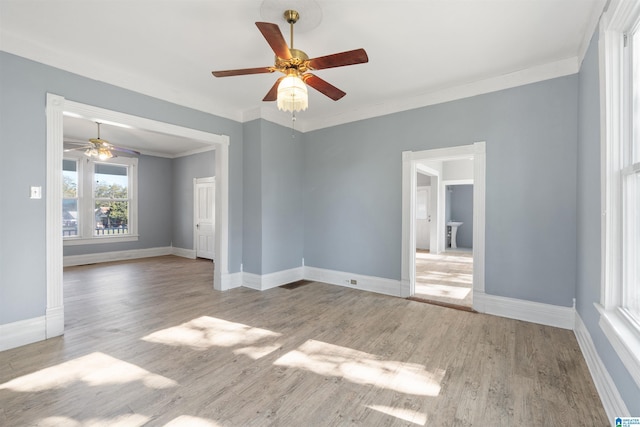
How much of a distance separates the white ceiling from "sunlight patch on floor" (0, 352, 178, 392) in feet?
9.59

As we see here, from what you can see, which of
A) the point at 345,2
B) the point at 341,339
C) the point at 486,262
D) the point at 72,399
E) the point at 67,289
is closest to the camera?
the point at 72,399

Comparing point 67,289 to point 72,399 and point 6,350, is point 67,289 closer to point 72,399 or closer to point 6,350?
point 6,350

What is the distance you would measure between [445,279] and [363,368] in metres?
3.58

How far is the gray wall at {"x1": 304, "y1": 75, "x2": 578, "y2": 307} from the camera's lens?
10.5ft

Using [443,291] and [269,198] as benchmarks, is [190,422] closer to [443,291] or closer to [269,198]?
[269,198]

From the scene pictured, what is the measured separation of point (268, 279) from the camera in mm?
4770

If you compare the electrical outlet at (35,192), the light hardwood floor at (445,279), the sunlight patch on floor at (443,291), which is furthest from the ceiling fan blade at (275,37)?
the sunlight patch on floor at (443,291)

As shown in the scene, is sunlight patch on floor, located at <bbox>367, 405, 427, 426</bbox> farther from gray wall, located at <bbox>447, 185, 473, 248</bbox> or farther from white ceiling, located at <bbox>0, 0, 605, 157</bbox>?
gray wall, located at <bbox>447, 185, 473, 248</bbox>

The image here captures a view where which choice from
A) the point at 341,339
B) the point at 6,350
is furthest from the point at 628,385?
the point at 6,350

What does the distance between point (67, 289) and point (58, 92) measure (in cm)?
324

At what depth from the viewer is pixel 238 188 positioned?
16.1 ft

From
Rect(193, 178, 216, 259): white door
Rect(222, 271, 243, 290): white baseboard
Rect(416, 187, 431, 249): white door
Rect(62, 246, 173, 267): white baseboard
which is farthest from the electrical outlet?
Rect(416, 187, 431, 249): white door

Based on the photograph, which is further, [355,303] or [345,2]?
[355,303]

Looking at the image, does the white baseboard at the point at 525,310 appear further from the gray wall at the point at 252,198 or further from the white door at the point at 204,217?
the white door at the point at 204,217
